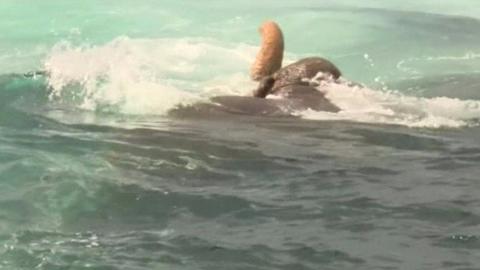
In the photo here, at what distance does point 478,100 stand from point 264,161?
3.38 metres

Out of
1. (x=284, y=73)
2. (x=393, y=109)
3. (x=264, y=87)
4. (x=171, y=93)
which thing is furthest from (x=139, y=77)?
(x=393, y=109)

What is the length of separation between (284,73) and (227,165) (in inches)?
97.7

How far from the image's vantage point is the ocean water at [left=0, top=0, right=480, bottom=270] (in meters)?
4.76

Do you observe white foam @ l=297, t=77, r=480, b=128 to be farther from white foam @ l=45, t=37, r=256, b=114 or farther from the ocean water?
white foam @ l=45, t=37, r=256, b=114

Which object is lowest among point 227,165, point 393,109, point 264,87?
point 227,165

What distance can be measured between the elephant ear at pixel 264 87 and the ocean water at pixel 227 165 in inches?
16.4

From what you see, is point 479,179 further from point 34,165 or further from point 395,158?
point 34,165

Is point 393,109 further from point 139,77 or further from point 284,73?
point 139,77

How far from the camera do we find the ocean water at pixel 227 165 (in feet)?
15.6

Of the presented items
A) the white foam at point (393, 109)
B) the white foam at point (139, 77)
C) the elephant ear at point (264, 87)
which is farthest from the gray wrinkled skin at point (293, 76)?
the white foam at point (139, 77)

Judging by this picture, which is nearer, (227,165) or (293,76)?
(227,165)

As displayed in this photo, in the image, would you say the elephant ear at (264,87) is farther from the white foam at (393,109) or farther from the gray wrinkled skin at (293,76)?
the white foam at (393,109)

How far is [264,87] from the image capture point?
28.4 feet

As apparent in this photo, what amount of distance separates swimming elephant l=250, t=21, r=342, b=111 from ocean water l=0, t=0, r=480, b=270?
0.18 m
